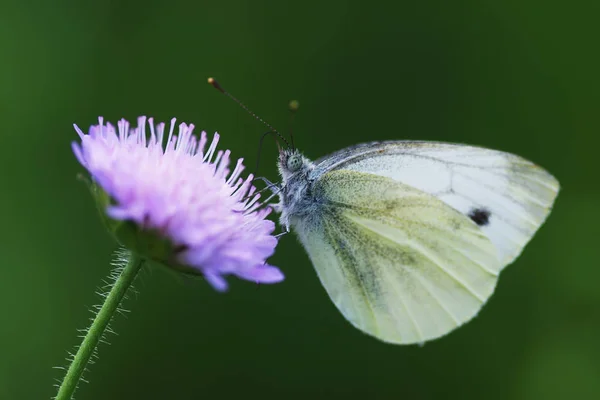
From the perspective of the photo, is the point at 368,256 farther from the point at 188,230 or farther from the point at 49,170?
the point at 49,170

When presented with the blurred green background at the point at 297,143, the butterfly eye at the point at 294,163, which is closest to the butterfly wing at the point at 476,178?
the butterfly eye at the point at 294,163

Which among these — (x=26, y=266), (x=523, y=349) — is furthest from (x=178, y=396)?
(x=523, y=349)

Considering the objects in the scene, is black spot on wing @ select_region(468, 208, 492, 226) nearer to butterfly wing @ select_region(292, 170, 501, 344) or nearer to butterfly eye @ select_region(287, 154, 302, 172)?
butterfly wing @ select_region(292, 170, 501, 344)

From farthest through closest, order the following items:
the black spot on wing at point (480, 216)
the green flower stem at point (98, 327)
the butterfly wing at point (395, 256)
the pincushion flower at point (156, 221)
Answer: the black spot on wing at point (480, 216)
the butterfly wing at point (395, 256)
the pincushion flower at point (156, 221)
the green flower stem at point (98, 327)

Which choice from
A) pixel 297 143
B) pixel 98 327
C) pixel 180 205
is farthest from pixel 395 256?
pixel 297 143

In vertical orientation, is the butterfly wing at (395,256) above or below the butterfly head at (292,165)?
below

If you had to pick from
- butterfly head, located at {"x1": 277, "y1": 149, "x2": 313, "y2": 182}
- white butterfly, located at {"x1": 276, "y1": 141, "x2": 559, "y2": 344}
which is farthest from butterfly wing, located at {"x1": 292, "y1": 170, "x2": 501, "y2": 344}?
butterfly head, located at {"x1": 277, "y1": 149, "x2": 313, "y2": 182}

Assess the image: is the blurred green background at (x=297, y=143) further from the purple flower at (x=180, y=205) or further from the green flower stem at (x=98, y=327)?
the green flower stem at (x=98, y=327)
